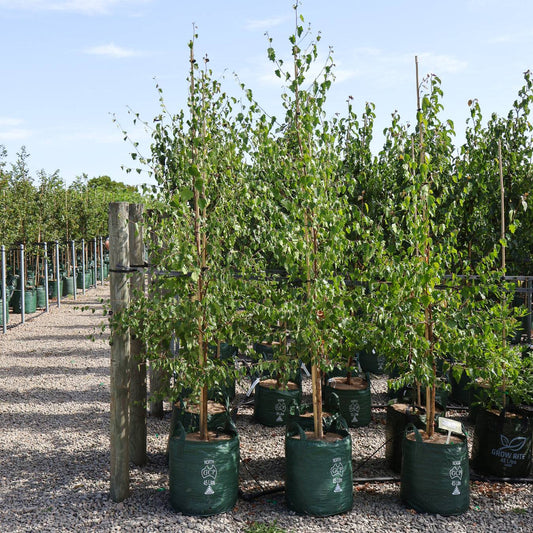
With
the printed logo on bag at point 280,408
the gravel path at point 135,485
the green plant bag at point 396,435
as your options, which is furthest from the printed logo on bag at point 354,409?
the green plant bag at point 396,435

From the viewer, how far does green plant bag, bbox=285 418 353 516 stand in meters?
3.98

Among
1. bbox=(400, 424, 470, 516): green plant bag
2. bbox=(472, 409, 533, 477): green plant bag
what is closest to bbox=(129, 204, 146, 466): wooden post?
bbox=(400, 424, 470, 516): green plant bag

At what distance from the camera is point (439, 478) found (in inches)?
158

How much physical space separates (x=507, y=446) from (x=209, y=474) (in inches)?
101

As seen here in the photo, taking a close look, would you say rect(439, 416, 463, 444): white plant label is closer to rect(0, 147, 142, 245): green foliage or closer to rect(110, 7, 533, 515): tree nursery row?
rect(110, 7, 533, 515): tree nursery row

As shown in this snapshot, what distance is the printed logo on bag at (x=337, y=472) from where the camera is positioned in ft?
13.1

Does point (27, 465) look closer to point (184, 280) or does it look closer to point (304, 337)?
point (184, 280)

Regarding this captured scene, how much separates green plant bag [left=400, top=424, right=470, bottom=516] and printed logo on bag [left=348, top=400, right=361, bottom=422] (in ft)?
6.02

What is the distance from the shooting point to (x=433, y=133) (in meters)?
5.04

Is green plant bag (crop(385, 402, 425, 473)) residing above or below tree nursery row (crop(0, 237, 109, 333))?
below

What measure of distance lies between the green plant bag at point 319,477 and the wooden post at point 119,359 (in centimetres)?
130

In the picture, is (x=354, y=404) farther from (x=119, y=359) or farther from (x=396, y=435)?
(x=119, y=359)

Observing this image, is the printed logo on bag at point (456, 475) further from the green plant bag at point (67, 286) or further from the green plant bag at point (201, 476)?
the green plant bag at point (67, 286)

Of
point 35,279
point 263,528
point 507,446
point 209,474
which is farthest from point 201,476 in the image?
point 35,279
